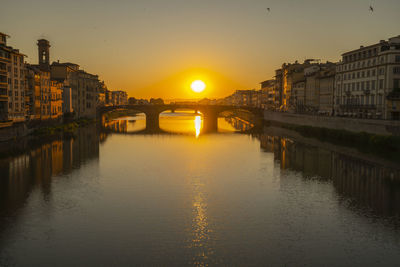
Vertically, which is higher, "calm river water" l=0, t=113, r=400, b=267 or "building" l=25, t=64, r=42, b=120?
"building" l=25, t=64, r=42, b=120

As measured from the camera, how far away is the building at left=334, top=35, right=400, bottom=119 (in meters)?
50.9

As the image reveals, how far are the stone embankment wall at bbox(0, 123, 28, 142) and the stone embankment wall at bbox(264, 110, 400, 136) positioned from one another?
1774 inches

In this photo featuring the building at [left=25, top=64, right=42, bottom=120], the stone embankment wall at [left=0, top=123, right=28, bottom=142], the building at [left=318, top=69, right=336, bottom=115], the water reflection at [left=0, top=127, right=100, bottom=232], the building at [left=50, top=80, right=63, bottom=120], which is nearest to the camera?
the water reflection at [left=0, top=127, right=100, bottom=232]

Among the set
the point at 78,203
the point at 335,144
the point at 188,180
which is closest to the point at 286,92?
the point at 335,144

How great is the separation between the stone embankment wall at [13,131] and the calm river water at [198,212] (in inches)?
303

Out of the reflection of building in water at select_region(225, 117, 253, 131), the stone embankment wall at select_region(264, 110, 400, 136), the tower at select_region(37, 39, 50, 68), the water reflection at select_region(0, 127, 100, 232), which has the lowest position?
the water reflection at select_region(0, 127, 100, 232)

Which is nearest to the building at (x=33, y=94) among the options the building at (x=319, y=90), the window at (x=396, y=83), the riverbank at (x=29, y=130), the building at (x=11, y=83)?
the riverbank at (x=29, y=130)

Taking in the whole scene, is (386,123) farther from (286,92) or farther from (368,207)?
(286,92)

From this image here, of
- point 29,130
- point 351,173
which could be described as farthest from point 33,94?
point 351,173

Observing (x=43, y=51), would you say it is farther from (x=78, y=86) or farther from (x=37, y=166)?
(x=37, y=166)

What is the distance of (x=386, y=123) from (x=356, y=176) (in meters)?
15.5

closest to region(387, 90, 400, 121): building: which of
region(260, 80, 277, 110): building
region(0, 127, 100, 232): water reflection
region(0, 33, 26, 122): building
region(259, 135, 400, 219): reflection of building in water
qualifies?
region(259, 135, 400, 219): reflection of building in water

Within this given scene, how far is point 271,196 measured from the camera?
79.8ft

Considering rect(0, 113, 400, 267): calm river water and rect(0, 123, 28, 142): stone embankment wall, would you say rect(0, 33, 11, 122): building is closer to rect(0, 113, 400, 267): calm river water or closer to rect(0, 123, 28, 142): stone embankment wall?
rect(0, 123, 28, 142): stone embankment wall
